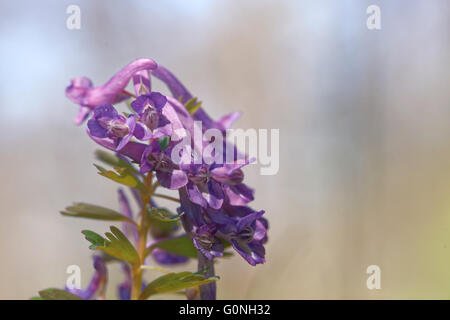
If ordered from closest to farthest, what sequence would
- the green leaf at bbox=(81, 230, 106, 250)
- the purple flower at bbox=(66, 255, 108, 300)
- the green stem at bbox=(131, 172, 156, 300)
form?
the green leaf at bbox=(81, 230, 106, 250)
the green stem at bbox=(131, 172, 156, 300)
the purple flower at bbox=(66, 255, 108, 300)

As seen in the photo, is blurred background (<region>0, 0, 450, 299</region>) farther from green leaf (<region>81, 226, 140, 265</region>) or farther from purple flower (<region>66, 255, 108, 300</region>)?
green leaf (<region>81, 226, 140, 265</region>)

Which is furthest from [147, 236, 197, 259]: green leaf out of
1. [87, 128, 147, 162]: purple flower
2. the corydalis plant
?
[87, 128, 147, 162]: purple flower

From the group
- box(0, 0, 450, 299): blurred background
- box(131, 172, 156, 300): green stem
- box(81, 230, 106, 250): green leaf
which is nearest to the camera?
box(81, 230, 106, 250): green leaf

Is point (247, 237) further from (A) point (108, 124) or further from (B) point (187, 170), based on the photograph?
(A) point (108, 124)

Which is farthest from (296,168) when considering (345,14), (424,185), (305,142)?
(345,14)

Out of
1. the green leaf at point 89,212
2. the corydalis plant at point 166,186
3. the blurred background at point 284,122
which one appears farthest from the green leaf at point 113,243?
the blurred background at point 284,122

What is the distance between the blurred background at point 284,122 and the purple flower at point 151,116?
1.41 meters

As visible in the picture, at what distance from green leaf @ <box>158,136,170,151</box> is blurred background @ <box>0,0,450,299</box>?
55.1 inches

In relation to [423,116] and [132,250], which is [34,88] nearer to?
[132,250]

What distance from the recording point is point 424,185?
1.99 metres

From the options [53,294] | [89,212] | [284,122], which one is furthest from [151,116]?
[284,122]

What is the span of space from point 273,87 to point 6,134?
1.68m

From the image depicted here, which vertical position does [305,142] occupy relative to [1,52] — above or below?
below

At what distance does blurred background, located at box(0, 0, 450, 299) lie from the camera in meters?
2.06
